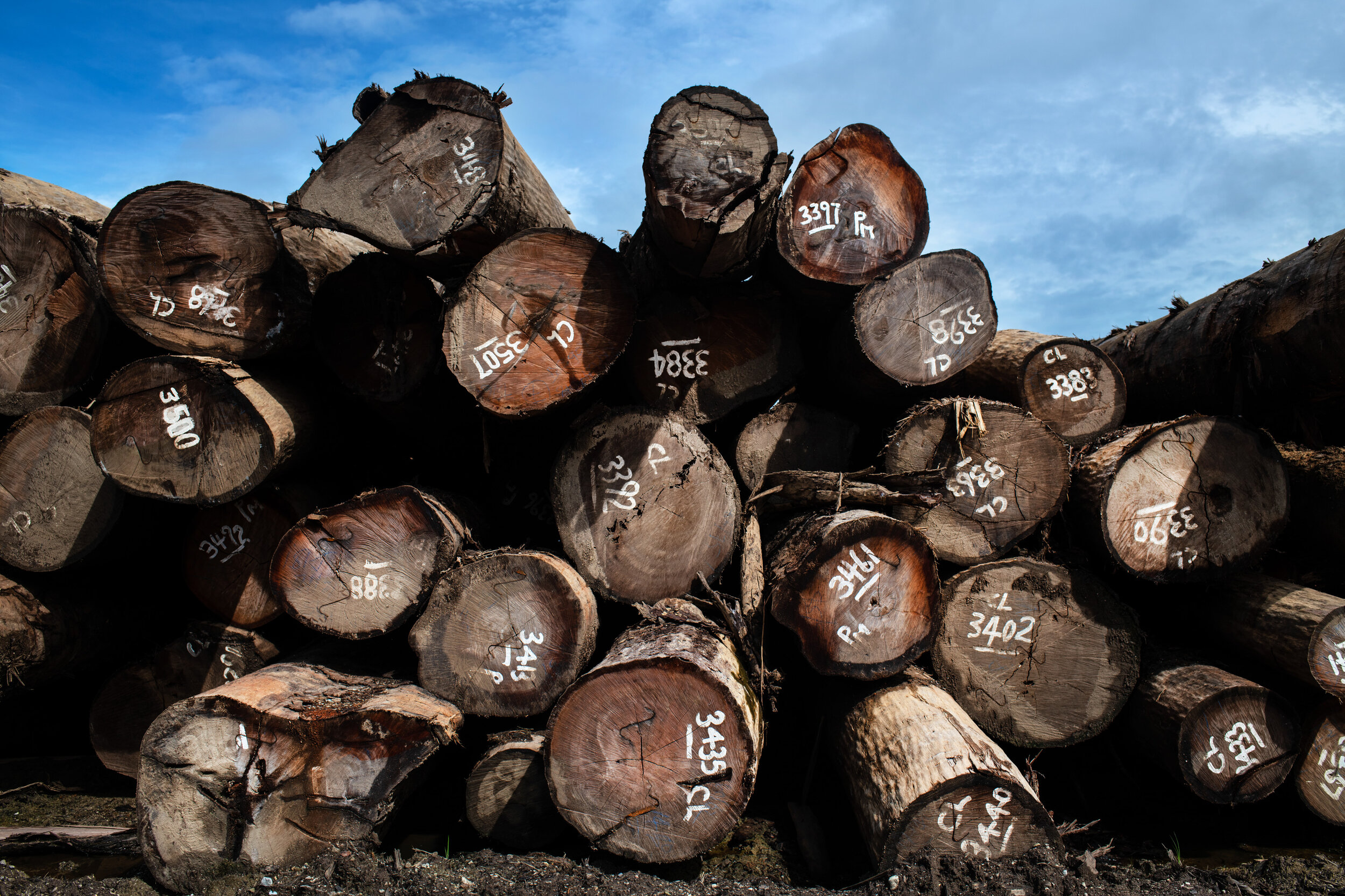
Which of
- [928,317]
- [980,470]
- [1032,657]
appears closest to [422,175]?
[928,317]

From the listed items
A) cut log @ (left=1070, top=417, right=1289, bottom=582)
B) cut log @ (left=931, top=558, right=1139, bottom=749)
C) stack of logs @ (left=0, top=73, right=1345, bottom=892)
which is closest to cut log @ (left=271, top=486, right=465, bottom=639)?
stack of logs @ (left=0, top=73, right=1345, bottom=892)

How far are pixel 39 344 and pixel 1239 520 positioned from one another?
19.6ft

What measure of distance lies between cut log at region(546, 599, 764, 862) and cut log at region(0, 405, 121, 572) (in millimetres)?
2795

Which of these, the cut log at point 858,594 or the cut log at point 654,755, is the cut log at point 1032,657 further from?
the cut log at point 654,755

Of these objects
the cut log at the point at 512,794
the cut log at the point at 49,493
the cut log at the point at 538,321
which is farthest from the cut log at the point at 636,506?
the cut log at the point at 49,493

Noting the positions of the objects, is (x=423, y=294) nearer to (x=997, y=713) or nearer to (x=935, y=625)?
(x=935, y=625)

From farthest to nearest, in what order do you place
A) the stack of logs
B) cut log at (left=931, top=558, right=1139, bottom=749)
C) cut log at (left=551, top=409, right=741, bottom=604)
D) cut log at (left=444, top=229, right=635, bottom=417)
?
cut log at (left=931, top=558, right=1139, bottom=749), cut log at (left=551, top=409, right=741, bottom=604), cut log at (left=444, top=229, right=635, bottom=417), the stack of logs

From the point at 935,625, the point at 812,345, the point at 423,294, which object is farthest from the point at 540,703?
the point at 812,345

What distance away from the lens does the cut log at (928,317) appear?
3.34 meters

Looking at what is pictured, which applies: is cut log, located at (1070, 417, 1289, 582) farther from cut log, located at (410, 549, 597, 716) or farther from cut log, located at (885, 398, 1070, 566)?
cut log, located at (410, 549, 597, 716)

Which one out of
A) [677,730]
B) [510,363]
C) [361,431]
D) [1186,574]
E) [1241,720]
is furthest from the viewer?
[361,431]

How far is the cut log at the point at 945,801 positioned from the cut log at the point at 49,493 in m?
3.88

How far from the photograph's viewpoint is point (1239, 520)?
3410 millimetres

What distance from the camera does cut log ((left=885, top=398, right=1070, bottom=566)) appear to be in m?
3.35
